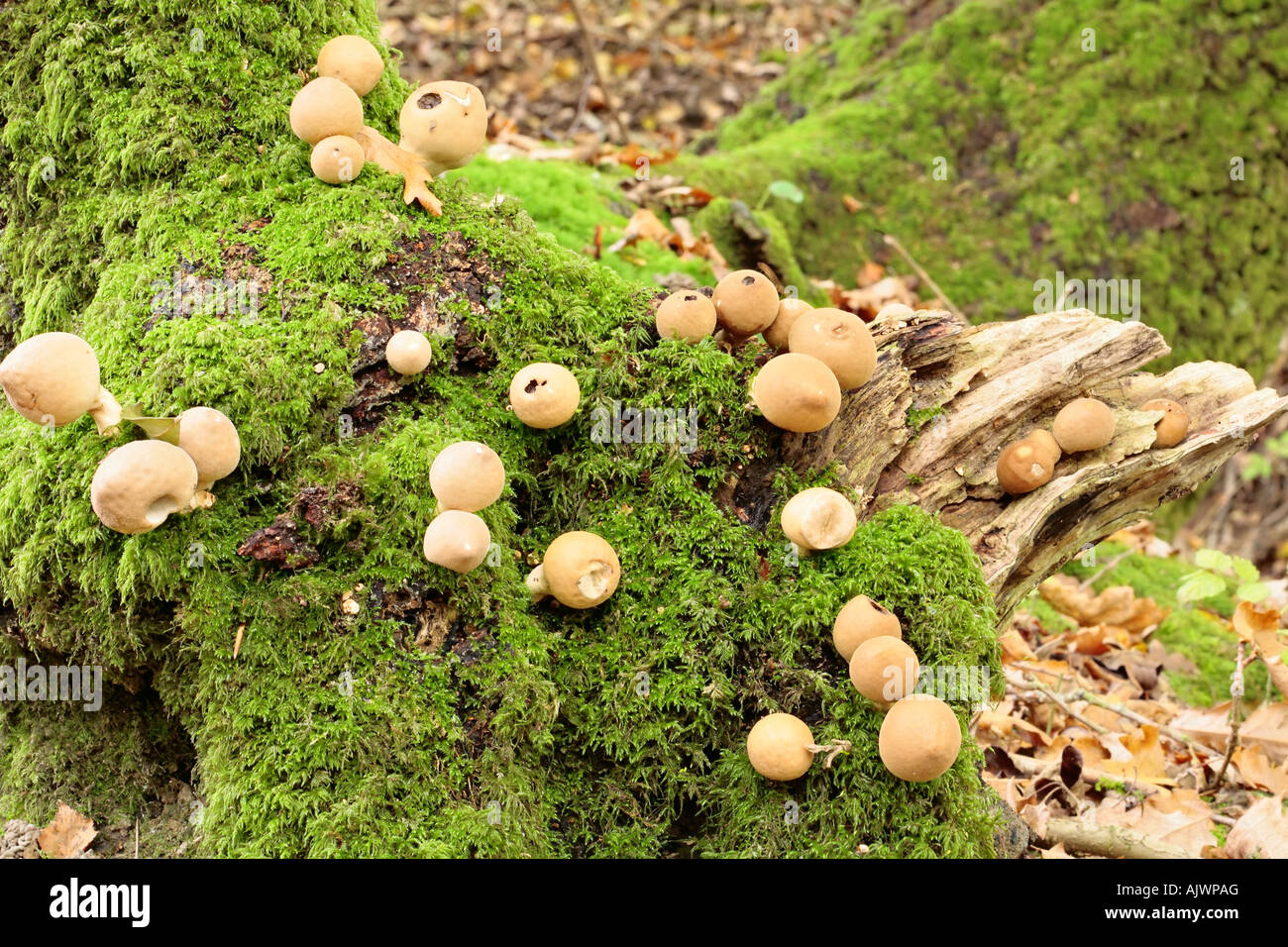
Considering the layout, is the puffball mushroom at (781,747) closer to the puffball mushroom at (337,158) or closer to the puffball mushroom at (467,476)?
the puffball mushroom at (467,476)

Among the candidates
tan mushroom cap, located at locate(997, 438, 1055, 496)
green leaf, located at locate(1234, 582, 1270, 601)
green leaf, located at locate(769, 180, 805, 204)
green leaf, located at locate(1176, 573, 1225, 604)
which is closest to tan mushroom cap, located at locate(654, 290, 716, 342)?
tan mushroom cap, located at locate(997, 438, 1055, 496)

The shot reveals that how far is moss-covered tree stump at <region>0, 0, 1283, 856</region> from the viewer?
3.13 m

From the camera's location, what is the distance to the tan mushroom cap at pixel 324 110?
3.71m

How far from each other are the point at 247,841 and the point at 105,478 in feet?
3.81

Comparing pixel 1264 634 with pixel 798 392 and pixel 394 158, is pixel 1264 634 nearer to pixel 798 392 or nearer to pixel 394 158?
pixel 798 392

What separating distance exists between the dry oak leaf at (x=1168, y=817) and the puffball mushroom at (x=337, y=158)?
12.9ft

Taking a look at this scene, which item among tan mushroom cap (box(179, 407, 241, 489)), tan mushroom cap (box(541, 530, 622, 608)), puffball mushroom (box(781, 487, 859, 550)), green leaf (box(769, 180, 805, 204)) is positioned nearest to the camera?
tan mushroom cap (box(179, 407, 241, 489))

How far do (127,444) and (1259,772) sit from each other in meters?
4.84

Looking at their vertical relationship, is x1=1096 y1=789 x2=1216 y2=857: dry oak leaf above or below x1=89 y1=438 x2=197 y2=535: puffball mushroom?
below

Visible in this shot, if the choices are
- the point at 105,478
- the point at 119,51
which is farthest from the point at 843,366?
the point at 119,51

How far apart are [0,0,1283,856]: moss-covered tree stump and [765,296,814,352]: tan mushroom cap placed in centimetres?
19

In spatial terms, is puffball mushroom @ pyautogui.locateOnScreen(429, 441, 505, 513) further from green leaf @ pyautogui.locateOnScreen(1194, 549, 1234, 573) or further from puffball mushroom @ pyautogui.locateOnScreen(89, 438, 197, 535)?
green leaf @ pyautogui.locateOnScreen(1194, 549, 1234, 573)

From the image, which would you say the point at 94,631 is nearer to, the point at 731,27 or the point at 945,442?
the point at 945,442

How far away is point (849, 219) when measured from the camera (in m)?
7.71
